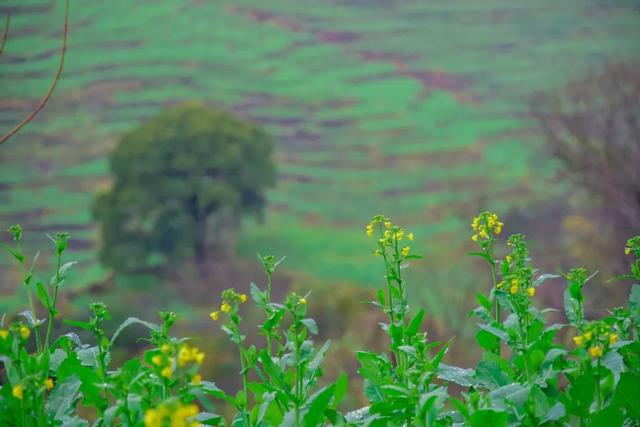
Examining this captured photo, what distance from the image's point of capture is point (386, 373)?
1110 millimetres

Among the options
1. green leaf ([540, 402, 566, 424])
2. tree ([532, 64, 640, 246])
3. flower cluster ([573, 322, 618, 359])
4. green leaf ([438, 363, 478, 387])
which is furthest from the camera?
tree ([532, 64, 640, 246])

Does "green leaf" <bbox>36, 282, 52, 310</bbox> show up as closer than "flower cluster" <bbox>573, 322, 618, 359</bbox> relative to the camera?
No

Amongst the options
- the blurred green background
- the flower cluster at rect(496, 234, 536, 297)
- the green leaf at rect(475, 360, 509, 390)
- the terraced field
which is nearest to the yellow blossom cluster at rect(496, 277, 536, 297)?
the flower cluster at rect(496, 234, 536, 297)

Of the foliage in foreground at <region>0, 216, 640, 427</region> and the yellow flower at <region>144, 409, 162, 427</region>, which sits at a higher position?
the yellow flower at <region>144, 409, 162, 427</region>

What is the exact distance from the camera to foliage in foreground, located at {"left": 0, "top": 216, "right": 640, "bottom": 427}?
0.91 m

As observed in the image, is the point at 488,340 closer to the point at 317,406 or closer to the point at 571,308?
the point at 571,308

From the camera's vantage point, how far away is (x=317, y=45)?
20.6 metres

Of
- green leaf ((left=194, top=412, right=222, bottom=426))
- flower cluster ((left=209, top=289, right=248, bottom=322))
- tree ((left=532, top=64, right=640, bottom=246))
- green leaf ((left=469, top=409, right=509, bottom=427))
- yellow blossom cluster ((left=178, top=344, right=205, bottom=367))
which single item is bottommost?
tree ((left=532, top=64, right=640, bottom=246))

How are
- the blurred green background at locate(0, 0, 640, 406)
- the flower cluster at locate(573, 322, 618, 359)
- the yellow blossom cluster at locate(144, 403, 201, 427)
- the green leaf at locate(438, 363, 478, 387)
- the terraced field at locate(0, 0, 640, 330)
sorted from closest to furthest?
the yellow blossom cluster at locate(144, 403, 201, 427), the flower cluster at locate(573, 322, 618, 359), the green leaf at locate(438, 363, 478, 387), the blurred green background at locate(0, 0, 640, 406), the terraced field at locate(0, 0, 640, 330)

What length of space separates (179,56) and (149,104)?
171 centimetres

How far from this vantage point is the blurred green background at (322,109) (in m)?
15.8

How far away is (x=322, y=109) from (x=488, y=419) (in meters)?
18.5

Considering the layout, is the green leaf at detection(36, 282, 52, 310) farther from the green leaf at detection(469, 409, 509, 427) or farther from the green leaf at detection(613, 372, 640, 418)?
the green leaf at detection(613, 372, 640, 418)

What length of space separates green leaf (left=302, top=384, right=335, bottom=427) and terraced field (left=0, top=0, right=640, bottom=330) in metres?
14.0
